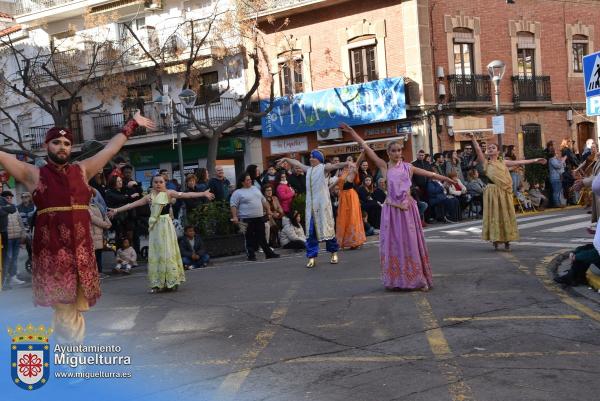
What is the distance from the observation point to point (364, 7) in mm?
28609

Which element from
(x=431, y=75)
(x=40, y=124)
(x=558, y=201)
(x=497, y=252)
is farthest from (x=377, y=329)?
(x=40, y=124)

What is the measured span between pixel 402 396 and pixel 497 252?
8075 mm

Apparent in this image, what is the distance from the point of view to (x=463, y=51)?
28.9m

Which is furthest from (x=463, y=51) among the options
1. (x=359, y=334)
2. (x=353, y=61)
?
(x=359, y=334)

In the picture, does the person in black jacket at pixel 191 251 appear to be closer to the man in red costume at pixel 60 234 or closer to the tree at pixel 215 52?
the man in red costume at pixel 60 234

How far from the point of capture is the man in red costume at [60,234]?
545 centimetres

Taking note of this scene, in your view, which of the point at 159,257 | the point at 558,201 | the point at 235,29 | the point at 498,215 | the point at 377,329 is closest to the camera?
the point at 377,329

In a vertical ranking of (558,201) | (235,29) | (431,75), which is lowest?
(558,201)

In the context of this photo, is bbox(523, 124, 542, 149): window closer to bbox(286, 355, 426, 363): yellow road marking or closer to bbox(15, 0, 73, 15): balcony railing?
bbox(15, 0, 73, 15): balcony railing

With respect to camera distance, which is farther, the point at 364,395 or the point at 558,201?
the point at 558,201

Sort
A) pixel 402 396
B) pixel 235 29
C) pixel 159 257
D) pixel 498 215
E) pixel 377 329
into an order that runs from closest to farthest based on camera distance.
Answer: pixel 402 396
pixel 377 329
pixel 159 257
pixel 498 215
pixel 235 29

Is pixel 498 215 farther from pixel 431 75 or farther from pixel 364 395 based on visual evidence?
pixel 431 75

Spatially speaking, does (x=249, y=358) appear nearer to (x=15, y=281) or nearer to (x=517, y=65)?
(x=15, y=281)

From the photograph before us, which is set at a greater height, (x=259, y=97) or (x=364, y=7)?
(x=364, y=7)
